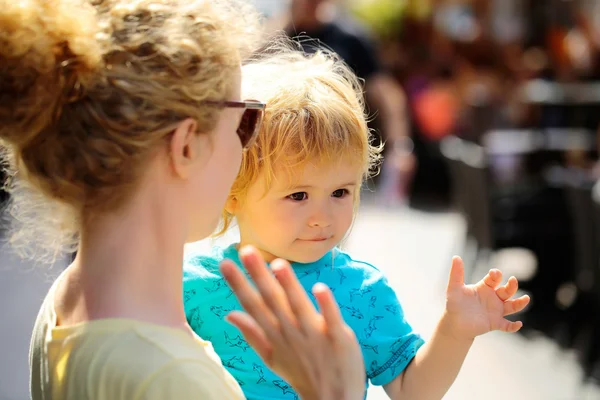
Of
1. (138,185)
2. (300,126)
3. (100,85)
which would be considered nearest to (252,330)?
(138,185)

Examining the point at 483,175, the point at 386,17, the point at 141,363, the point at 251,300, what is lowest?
the point at 386,17

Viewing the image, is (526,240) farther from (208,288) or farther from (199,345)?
(199,345)

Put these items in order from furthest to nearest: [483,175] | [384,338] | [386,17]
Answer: [386,17] → [483,175] → [384,338]

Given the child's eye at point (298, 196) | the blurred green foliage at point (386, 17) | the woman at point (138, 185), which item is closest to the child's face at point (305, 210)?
the child's eye at point (298, 196)

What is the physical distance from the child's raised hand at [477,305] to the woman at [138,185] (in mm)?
479

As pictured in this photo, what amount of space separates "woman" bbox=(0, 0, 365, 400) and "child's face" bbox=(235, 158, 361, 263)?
43 centimetres

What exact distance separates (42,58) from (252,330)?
450 mm

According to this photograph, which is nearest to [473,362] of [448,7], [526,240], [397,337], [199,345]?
[526,240]

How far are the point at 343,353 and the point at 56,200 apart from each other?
0.49m

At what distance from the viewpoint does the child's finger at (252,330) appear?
3.74 ft

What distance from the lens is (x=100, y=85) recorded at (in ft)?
4.03

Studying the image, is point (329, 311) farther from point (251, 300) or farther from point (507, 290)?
point (507, 290)

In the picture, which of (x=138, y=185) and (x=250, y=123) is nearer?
(x=138, y=185)

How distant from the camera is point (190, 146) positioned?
128 cm
